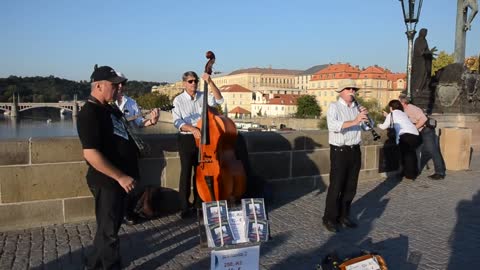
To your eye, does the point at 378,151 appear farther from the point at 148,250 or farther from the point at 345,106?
the point at 148,250

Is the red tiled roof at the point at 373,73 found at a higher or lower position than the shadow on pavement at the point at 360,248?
higher

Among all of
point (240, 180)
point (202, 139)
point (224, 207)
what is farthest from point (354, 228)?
point (224, 207)

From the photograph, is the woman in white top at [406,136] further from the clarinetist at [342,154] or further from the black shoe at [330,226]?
the black shoe at [330,226]

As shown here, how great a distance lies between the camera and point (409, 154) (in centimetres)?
859

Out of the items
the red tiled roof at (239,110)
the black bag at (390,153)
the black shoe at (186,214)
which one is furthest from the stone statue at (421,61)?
the red tiled roof at (239,110)

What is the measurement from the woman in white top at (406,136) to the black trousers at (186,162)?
187 inches

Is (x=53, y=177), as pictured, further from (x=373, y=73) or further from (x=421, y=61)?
(x=373, y=73)

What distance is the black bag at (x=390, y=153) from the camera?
8.87 metres

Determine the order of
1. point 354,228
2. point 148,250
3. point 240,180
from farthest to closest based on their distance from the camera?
point 354,228
point 240,180
point 148,250

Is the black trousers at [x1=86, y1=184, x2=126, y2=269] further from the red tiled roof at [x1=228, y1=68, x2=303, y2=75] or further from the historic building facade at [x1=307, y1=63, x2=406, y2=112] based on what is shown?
the red tiled roof at [x1=228, y1=68, x2=303, y2=75]

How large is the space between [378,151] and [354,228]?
3764mm

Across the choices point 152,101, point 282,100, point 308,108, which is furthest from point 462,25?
point 282,100

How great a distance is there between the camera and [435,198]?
7090 mm

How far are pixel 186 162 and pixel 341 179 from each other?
1.94m
